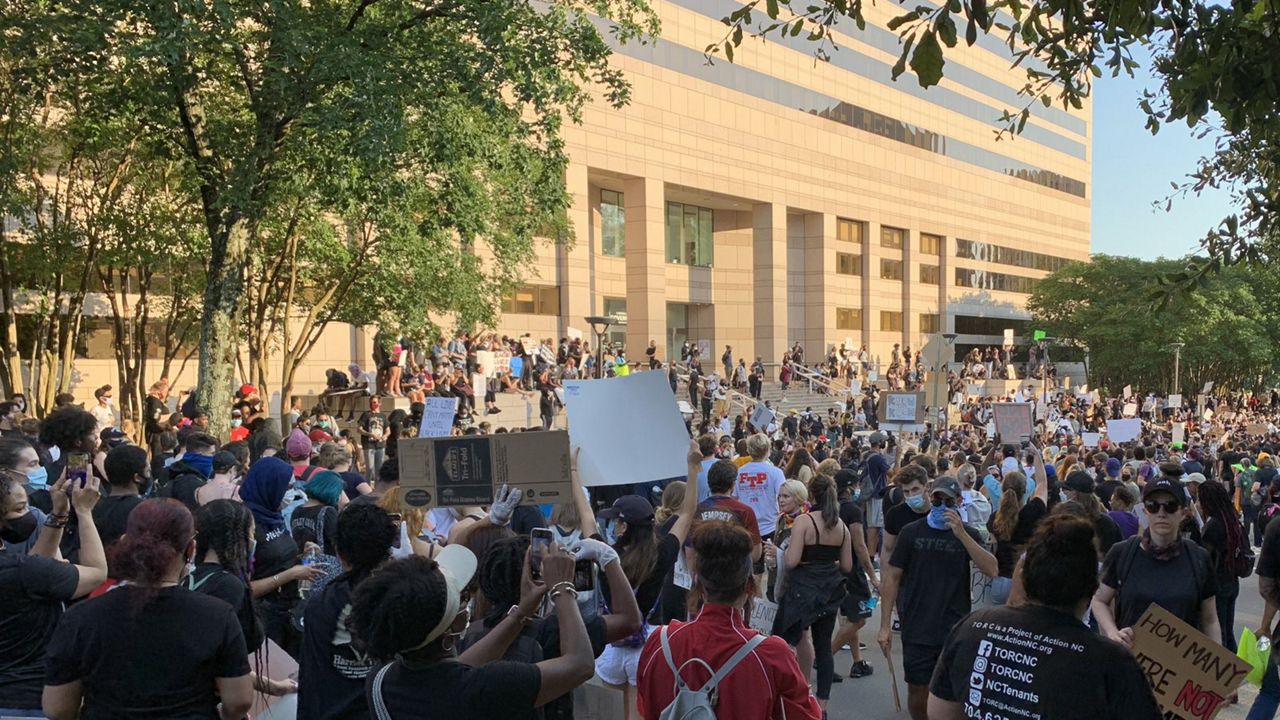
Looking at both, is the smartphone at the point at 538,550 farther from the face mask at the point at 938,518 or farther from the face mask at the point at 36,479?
the face mask at the point at 36,479

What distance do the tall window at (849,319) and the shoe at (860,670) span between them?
165 feet

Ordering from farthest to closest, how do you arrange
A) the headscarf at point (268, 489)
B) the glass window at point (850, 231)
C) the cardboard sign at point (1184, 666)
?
the glass window at point (850, 231)
the headscarf at point (268, 489)
the cardboard sign at point (1184, 666)

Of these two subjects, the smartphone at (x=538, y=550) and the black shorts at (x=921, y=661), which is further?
the black shorts at (x=921, y=661)

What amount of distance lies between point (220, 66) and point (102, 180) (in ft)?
19.0

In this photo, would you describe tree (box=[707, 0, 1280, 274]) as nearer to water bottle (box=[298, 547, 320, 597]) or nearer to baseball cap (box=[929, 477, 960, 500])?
baseball cap (box=[929, 477, 960, 500])

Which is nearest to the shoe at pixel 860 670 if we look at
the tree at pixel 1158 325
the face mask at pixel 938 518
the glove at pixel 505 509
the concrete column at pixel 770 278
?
the face mask at pixel 938 518

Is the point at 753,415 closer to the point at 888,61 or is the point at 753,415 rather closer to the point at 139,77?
the point at 139,77

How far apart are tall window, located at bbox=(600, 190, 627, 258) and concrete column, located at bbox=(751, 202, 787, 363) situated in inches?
342

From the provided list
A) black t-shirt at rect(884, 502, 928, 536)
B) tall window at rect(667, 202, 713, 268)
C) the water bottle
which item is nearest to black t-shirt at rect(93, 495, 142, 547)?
the water bottle

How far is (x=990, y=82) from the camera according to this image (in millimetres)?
68625

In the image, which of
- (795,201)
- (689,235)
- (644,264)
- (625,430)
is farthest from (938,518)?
(795,201)

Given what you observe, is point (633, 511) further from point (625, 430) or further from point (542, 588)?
point (542, 588)

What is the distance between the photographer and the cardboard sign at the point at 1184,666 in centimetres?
407

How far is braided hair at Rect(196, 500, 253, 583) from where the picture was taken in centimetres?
434
